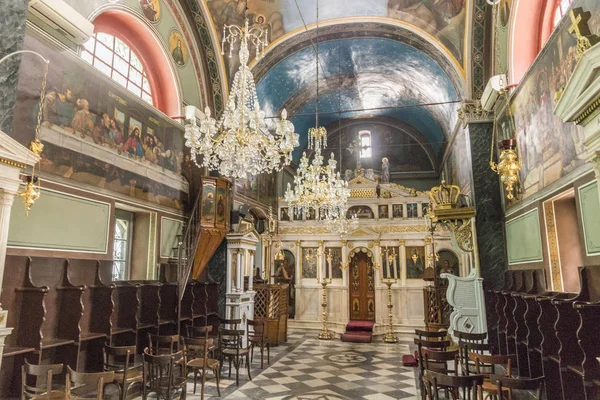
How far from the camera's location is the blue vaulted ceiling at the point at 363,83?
40.0ft

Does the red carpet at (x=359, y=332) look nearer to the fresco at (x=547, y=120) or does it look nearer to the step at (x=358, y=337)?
the step at (x=358, y=337)

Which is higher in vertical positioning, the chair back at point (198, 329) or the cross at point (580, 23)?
the cross at point (580, 23)

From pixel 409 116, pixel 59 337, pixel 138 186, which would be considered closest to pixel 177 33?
pixel 138 186

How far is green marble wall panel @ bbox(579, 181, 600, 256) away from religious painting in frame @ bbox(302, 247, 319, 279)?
10761 mm

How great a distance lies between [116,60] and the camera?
7945 mm

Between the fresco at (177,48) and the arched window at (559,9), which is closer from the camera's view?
the arched window at (559,9)

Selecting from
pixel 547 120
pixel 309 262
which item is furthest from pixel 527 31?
pixel 309 262

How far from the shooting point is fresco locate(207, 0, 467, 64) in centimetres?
981

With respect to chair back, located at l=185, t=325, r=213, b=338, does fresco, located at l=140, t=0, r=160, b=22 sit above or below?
above

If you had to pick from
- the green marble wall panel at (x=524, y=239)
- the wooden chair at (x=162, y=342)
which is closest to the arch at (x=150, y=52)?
the wooden chair at (x=162, y=342)

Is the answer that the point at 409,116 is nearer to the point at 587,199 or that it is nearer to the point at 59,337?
the point at 587,199

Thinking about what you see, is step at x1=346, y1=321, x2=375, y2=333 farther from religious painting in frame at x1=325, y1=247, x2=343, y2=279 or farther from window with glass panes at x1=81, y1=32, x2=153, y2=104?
window with glass panes at x1=81, y1=32, x2=153, y2=104

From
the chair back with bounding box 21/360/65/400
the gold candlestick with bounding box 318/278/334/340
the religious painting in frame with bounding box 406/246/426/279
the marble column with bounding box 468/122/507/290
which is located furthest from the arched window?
the gold candlestick with bounding box 318/278/334/340

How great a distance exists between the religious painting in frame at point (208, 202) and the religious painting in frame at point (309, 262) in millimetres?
6850
